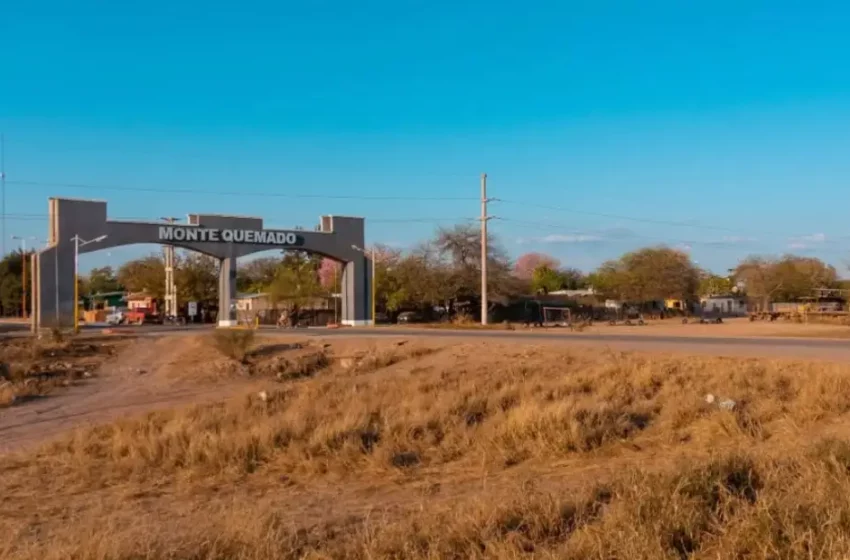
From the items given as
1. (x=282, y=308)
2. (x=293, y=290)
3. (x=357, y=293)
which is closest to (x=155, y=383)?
(x=357, y=293)

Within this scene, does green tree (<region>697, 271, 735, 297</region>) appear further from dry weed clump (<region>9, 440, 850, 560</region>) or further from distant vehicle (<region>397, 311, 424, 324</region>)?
dry weed clump (<region>9, 440, 850, 560</region>)

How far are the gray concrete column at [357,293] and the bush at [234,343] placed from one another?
97.4ft

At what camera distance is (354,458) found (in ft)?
44.5

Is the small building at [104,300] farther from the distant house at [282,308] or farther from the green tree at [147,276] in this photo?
the distant house at [282,308]

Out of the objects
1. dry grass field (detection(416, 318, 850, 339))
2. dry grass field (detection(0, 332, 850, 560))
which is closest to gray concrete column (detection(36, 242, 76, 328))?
dry grass field (detection(416, 318, 850, 339))

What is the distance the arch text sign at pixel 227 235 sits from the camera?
59406mm

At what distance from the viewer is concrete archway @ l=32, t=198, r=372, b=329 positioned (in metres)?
55.7

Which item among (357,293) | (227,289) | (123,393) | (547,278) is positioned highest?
(547,278)

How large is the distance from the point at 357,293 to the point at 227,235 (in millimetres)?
10723

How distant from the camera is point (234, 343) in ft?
115

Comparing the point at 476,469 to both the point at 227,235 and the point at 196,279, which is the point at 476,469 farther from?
the point at 196,279

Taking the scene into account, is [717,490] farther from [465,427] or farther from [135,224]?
[135,224]

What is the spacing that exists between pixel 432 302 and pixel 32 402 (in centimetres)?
5228

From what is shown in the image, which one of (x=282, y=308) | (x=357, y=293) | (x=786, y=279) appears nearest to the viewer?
(x=357, y=293)
